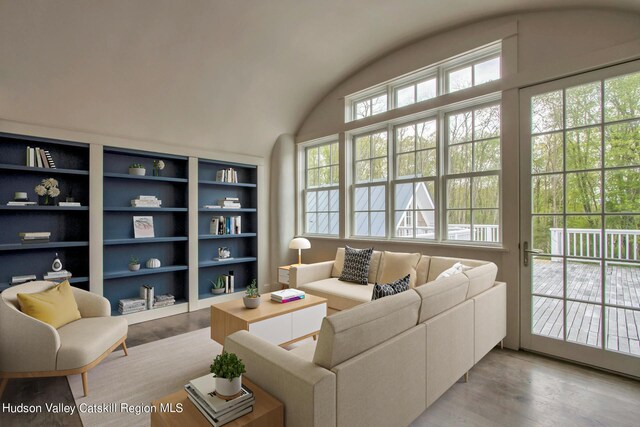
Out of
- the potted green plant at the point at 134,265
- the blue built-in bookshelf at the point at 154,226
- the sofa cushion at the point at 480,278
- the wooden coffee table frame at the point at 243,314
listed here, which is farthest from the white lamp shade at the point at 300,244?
the sofa cushion at the point at 480,278

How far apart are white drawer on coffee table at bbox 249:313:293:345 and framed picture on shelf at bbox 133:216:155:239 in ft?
8.20

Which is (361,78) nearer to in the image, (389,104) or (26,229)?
(389,104)

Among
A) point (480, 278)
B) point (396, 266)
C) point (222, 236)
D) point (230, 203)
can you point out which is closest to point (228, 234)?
point (222, 236)

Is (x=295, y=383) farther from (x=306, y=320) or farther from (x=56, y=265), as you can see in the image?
(x=56, y=265)

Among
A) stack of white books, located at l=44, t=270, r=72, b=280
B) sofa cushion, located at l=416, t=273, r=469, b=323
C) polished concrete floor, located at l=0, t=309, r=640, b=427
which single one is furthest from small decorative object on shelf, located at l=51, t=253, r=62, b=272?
sofa cushion, located at l=416, t=273, r=469, b=323

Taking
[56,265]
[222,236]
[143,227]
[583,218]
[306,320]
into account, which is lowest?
[306,320]

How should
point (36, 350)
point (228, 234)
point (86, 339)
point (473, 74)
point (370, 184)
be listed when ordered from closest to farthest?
point (36, 350) → point (86, 339) → point (473, 74) → point (370, 184) → point (228, 234)

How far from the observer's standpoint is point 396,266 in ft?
12.3

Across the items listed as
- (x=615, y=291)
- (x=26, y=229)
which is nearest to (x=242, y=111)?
(x=26, y=229)

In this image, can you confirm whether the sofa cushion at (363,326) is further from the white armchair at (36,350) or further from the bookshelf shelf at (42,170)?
the bookshelf shelf at (42,170)

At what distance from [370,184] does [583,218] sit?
249 cm

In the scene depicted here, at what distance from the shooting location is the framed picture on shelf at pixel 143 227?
14.0ft

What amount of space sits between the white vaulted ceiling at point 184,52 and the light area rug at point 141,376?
8.73ft

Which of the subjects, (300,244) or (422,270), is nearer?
(422,270)
